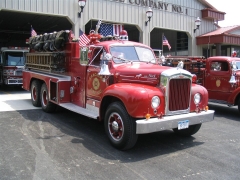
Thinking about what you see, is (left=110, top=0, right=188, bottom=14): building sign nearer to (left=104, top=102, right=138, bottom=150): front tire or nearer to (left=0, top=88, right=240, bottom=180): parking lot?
(left=0, top=88, right=240, bottom=180): parking lot

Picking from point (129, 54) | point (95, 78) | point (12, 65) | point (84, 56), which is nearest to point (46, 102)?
point (84, 56)

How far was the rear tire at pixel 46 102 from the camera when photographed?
8.40m

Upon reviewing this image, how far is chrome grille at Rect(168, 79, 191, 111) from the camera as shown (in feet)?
16.8

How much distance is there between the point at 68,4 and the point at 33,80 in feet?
19.1

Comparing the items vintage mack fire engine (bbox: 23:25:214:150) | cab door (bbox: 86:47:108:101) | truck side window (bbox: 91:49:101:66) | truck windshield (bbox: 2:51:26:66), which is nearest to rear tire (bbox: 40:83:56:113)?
vintage mack fire engine (bbox: 23:25:214:150)

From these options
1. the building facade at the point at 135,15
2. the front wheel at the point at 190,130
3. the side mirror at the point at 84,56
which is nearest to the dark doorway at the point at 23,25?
the building facade at the point at 135,15

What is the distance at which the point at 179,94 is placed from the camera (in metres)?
5.26

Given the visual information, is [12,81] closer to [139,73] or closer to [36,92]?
[36,92]

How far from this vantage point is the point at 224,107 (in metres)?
10.6

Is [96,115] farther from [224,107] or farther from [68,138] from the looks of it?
[224,107]

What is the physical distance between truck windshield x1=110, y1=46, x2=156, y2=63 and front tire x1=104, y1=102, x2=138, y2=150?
1.38 meters

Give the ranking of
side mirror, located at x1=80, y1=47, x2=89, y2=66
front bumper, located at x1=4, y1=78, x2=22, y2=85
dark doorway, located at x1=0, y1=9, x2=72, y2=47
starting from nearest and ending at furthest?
side mirror, located at x1=80, y1=47, x2=89, y2=66 < front bumper, located at x1=4, y1=78, x2=22, y2=85 < dark doorway, located at x1=0, y1=9, x2=72, y2=47

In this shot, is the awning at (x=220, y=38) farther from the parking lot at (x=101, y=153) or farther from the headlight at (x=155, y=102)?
the headlight at (x=155, y=102)

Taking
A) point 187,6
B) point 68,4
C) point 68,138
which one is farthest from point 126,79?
point 187,6
